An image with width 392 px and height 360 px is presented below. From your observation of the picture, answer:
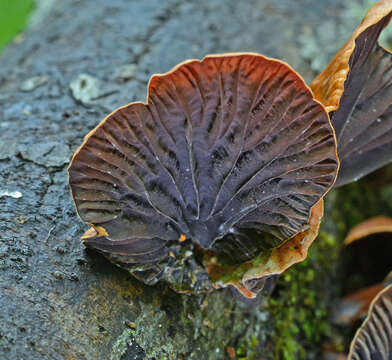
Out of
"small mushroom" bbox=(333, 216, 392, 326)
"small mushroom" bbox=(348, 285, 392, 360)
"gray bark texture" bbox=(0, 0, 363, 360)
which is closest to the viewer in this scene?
"gray bark texture" bbox=(0, 0, 363, 360)

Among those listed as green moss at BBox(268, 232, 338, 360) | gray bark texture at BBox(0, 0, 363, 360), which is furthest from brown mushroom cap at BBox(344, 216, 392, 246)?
gray bark texture at BBox(0, 0, 363, 360)

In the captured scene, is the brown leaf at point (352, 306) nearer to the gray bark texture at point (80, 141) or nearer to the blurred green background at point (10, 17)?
the gray bark texture at point (80, 141)

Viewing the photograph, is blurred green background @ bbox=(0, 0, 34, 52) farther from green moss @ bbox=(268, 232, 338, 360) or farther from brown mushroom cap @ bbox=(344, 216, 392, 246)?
brown mushroom cap @ bbox=(344, 216, 392, 246)

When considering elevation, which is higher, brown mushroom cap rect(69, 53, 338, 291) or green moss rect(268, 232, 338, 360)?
brown mushroom cap rect(69, 53, 338, 291)

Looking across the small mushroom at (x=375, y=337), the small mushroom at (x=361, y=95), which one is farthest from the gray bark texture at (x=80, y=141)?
the small mushroom at (x=361, y=95)

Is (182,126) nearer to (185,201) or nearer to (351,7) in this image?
(185,201)

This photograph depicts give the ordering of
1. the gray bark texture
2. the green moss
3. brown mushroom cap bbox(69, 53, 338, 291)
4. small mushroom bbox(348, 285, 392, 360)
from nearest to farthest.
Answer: brown mushroom cap bbox(69, 53, 338, 291)
the gray bark texture
small mushroom bbox(348, 285, 392, 360)
the green moss

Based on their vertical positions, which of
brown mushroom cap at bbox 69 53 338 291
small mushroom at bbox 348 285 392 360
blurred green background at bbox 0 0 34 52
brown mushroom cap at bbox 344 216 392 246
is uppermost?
brown mushroom cap at bbox 69 53 338 291

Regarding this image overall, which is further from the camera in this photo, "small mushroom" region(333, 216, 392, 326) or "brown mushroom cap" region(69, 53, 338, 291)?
"small mushroom" region(333, 216, 392, 326)
